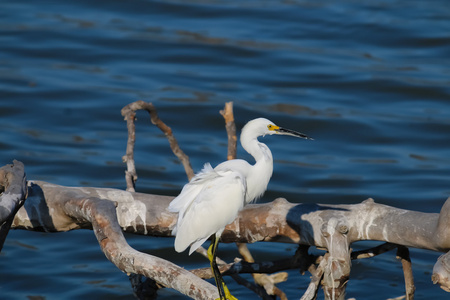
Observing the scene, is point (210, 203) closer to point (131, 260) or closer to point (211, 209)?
point (211, 209)

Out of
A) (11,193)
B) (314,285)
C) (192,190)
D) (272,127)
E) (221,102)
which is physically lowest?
(314,285)

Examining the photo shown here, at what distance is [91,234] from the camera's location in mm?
8539

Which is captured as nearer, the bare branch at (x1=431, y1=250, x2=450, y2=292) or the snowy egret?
the bare branch at (x1=431, y1=250, x2=450, y2=292)

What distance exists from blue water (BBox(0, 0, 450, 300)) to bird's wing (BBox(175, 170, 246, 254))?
253 cm

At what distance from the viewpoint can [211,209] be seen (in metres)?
4.50

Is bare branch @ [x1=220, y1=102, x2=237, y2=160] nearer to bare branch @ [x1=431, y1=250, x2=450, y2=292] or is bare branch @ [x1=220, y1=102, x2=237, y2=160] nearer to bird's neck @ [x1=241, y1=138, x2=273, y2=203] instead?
bird's neck @ [x1=241, y1=138, x2=273, y2=203]

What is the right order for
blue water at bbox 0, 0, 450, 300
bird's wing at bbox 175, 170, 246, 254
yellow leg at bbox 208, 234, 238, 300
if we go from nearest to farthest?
bird's wing at bbox 175, 170, 246, 254
yellow leg at bbox 208, 234, 238, 300
blue water at bbox 0, 0, 450, 300

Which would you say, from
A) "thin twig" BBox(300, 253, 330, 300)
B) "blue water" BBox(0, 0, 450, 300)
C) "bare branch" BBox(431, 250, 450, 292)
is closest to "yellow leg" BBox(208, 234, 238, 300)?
"thin twig" BBox(300, 253, 330, 300)

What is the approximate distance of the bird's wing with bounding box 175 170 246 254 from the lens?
4.52 meters

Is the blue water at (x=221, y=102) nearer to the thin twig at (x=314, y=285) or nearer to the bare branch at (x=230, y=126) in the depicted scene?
the bare branch at (x=230, y=126)

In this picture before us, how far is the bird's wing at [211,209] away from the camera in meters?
4.52

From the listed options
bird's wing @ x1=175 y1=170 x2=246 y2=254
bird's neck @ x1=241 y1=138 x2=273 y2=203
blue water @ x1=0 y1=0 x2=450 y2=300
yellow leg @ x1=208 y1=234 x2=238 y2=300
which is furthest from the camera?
blue water @ x1=0 y1=0 x2=450 y2=300

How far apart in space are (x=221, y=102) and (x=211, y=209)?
24.7 ft

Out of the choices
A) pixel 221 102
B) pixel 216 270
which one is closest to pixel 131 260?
pixel 216 270
